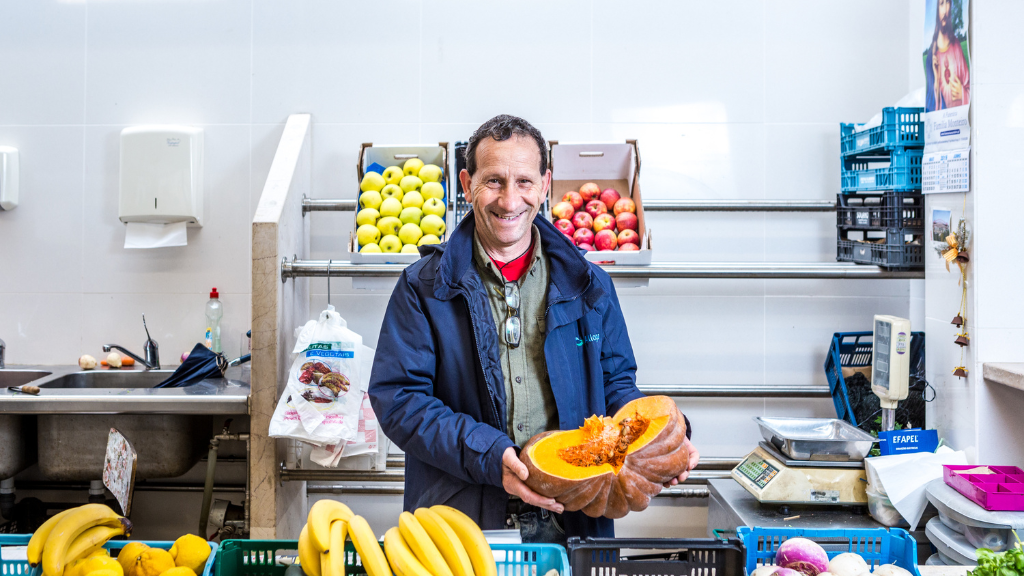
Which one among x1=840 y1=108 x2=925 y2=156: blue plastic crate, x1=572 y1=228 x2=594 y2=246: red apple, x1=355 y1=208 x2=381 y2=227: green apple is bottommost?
x1=572 y1=228 x2=594 y2=246: red apple

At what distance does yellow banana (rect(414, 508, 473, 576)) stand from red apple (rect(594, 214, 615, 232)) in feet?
5.25

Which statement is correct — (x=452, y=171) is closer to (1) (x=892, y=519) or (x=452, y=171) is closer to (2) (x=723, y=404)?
(2) (x=723, y=404)

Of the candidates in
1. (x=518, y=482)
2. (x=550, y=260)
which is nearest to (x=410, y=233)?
(x=550, y=260)

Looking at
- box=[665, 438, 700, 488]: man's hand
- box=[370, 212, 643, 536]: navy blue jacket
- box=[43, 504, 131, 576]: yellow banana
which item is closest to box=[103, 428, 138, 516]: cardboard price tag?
box=[43, 504, 131, 576]: yellow banana

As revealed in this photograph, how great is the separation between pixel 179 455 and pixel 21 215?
1337 millimetres

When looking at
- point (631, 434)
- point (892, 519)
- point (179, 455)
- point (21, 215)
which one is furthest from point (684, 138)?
point (21, 215)

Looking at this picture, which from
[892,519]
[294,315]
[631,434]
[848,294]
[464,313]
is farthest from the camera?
[848,294]

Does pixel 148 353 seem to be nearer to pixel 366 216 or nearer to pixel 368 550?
pixel 366 216

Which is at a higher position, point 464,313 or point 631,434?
point 464,313

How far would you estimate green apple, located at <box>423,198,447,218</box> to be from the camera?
2604mm

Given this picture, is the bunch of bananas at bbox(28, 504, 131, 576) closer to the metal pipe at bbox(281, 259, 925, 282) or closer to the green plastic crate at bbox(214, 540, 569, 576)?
the green plastic crate at bbox(214, 540, 569, 576)

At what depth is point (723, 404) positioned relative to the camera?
119 inches

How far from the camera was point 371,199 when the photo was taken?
264cm

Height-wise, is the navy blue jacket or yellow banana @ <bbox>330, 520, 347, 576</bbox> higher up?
the navy blue jacket
